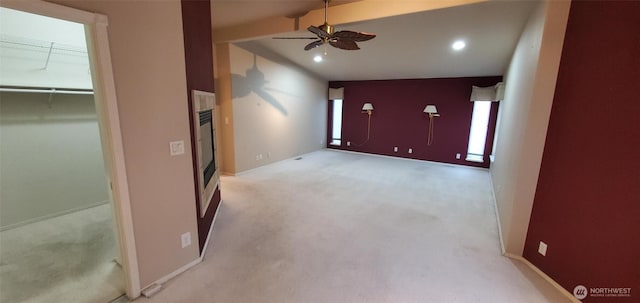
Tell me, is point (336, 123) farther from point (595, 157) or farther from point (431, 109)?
point (595, 157)

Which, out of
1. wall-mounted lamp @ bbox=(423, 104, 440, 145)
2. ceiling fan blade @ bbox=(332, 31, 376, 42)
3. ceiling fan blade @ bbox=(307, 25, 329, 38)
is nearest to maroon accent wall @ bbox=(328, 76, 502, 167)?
wall-mounted lamp @ bbox=(423, 104, 440, 145)

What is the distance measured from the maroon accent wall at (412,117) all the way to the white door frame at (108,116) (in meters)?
6.48

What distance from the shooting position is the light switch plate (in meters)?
1.87

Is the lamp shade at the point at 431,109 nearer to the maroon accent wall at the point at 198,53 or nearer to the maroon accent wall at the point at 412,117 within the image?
the maroon accent wall at the point at 412,117

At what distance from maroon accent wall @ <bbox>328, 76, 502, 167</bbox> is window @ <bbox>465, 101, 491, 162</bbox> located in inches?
4.4

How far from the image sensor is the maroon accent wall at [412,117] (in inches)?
238

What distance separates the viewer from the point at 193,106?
2.04 m

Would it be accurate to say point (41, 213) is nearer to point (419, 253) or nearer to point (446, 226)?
point (419, 253)

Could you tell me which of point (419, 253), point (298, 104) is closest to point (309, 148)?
point (298, 104)

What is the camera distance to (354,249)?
2.45 meters

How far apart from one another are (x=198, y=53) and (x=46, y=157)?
230cm

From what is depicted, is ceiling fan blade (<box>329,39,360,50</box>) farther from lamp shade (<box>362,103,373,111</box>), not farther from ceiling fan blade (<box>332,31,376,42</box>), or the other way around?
lamp shade (<box>362,103,373,111</box>)

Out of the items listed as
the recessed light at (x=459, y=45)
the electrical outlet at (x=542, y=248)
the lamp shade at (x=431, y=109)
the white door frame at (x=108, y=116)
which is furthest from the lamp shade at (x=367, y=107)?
the white door frame at (x=108, y=116)

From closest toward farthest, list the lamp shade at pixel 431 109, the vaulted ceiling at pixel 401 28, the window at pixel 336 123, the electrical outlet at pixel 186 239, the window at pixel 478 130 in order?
1. the electrical outlet at pixel 186 239
2. the vaulted ceiling at pixel 401 28
3. the window at pixel 478 130
4. the lamp shade at pixel 431 109
5. the window at pixel 336 123
